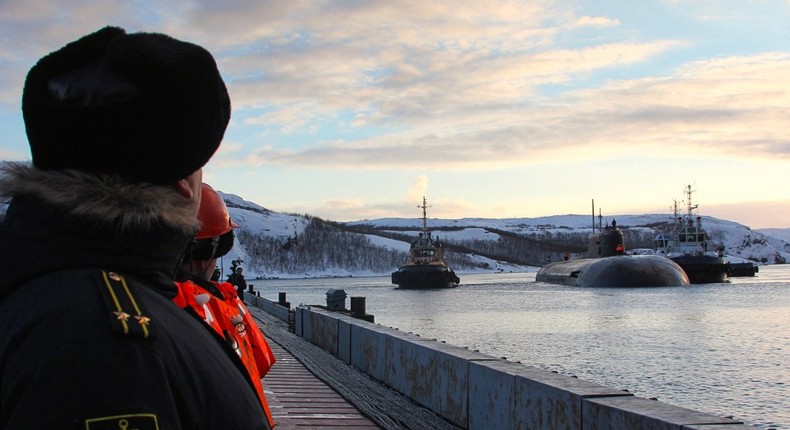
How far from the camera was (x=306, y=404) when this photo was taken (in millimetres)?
10758

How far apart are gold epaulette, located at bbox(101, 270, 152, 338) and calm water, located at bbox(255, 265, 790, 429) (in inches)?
703

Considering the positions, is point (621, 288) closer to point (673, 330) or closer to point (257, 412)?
point (673, 330)

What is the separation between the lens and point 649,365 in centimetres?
2728

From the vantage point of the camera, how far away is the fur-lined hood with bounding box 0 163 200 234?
1.94 m

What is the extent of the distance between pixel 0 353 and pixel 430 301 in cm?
6532

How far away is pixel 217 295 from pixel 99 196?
3285 millimetres

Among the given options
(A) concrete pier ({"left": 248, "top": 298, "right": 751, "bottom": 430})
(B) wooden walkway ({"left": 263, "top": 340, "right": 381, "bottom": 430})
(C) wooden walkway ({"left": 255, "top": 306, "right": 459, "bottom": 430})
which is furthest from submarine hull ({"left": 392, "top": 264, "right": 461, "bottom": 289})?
(B) wooden walkway ({"left": 263, "top": 340, "right": 381, "bottom": 430})

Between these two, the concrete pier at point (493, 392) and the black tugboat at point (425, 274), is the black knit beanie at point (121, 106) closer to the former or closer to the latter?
the concrete pier at point (493, 392)

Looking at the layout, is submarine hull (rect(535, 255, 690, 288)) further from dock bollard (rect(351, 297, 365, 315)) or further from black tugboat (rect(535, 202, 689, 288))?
dock bollard (rect(351, 297, 365, 315))

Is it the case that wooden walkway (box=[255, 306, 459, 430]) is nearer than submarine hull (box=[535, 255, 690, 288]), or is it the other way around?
wooden walkway (box=[255, 306, 459, 430])

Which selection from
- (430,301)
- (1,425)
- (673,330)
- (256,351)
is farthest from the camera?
(430,301)

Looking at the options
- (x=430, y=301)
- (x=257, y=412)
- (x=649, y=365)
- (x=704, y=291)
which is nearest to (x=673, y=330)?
(x=649, y=365)

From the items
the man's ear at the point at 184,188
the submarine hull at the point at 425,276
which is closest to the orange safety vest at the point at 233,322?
the man's ear at the point at 184,188

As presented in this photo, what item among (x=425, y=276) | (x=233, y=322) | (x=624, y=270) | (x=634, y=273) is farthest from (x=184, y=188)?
(x=425, y=276)
